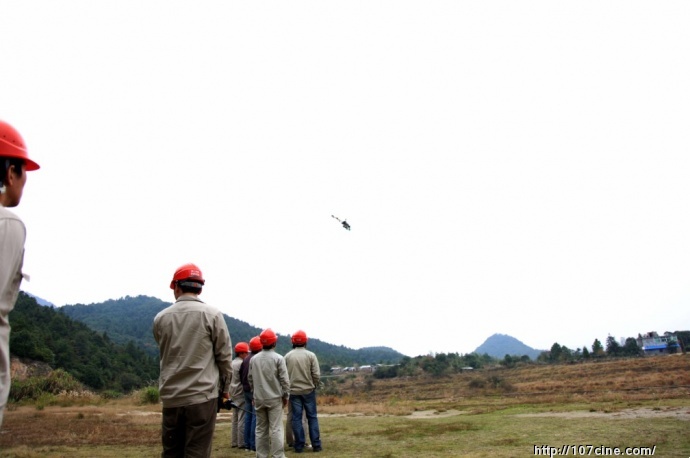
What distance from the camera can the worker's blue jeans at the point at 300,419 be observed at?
8625mm

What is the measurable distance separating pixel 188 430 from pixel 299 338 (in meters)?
5.34

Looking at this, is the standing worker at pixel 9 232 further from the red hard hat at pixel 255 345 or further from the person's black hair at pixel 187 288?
the red hard hat at pixel 255 345

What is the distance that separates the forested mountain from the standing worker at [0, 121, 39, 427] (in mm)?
47604

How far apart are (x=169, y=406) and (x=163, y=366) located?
0.40 m

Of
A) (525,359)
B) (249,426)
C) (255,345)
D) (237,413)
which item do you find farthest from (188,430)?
(525,359)

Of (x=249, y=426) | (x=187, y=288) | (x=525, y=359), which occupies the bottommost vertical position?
(x=525, y=359)

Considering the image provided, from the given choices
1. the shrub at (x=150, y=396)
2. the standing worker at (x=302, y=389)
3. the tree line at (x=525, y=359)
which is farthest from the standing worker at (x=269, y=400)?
the tree line at (x=525, y=359)

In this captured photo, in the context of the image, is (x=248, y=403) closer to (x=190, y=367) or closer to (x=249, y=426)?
(x=249, y=426)

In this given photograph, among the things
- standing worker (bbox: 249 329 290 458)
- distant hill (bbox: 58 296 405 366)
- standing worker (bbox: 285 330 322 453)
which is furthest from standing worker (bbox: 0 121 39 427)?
distant hill (bbox: 58 296 405 366)

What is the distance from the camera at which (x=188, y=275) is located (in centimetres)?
461

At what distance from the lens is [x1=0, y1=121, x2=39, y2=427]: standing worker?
2023 millimetres

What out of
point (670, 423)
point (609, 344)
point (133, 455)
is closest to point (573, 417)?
point (670, 423)

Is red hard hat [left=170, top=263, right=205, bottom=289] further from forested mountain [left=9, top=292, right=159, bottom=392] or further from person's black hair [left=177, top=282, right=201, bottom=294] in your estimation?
forested mountain [left=9, top=292, right=159, bottom=392]

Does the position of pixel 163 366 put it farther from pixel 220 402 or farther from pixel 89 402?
pixel 89 402
